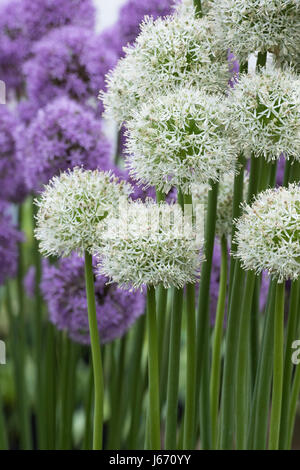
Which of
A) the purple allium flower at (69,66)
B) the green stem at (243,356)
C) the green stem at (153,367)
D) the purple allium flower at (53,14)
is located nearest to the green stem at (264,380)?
the green stem at (243,356)

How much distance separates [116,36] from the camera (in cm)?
94

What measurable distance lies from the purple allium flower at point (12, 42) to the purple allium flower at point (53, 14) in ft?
0.06

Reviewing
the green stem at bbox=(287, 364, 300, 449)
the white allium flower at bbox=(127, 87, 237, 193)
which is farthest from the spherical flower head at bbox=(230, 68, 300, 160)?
the green stem at bbox=(287, 364, 300, 449)

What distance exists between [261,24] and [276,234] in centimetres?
20

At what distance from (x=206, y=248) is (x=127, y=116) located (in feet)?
0.53

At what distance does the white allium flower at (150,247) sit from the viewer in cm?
51

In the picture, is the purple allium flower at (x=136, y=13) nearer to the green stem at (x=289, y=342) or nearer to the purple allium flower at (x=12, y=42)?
the purple allium flower at (x=12, y=42)

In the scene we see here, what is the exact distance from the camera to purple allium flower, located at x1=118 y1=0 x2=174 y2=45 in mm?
850

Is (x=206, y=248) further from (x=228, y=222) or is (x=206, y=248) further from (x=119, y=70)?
(x=119, y=70)

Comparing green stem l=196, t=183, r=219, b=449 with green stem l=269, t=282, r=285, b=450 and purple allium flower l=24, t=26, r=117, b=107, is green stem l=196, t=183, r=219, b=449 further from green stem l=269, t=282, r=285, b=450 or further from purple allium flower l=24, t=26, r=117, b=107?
purple allium flower l=24, t=26, r=117, b=107

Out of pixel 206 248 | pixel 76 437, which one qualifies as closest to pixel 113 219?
pixel 206 248

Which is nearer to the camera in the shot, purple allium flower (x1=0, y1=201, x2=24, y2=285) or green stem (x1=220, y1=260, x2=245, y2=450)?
green stem (x1=220, y1=260, x2=245, y2=450)

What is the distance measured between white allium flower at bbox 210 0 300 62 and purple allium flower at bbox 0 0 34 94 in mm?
481

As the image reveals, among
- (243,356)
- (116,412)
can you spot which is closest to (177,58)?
(243,356)
